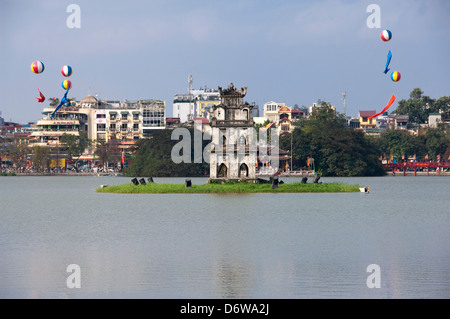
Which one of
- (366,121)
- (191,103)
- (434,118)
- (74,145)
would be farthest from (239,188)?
(191,103)

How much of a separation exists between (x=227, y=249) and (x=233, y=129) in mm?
30662

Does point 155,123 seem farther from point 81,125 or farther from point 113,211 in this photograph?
point 113,211

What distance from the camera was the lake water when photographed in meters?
23.9

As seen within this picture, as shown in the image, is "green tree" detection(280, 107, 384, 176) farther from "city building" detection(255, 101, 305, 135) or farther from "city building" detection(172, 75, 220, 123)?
"city building" detection(172, 75, 220, 123)

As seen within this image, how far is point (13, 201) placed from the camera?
65.5 metres

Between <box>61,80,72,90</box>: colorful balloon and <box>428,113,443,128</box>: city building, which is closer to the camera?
<box>61,80,72,90</box>: colorful balloon

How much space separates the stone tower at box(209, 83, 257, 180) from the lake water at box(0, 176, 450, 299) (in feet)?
21.9

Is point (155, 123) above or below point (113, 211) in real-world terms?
above

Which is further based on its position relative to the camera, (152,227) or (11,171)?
(11,171)

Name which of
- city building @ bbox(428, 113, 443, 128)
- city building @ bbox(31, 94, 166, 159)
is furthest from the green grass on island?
city building @ bbox(428, 113, 443, 128)

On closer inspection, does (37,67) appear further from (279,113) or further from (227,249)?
(279,113)

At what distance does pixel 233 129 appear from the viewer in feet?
205
